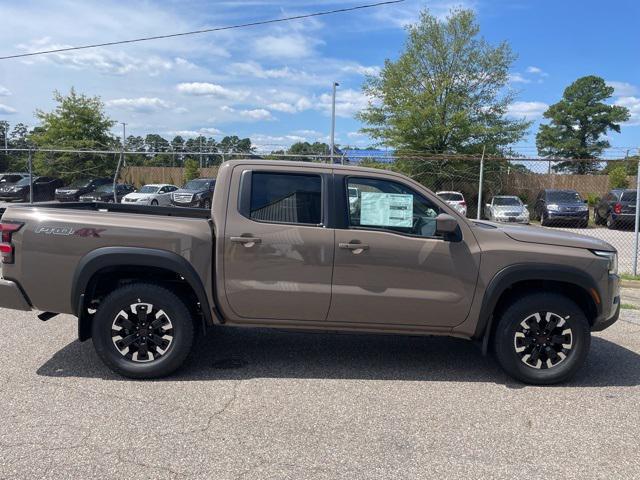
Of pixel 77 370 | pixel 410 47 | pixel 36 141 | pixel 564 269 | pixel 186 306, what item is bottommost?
pixel 77 370

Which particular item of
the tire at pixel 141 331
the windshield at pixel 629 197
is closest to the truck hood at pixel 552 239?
the tire at pixel 141 331

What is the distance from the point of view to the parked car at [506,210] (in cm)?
2106

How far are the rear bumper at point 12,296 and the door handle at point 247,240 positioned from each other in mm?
1805

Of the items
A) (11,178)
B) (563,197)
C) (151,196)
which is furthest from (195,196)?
(563,197)

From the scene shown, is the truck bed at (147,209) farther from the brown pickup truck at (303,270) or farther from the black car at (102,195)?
the black car at (102,195)

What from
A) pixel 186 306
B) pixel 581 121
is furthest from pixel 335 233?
pixel 581 121

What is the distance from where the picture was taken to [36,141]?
3738 centimetres

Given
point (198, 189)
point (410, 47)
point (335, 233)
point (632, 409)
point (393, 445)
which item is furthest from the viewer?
point (410, 47)

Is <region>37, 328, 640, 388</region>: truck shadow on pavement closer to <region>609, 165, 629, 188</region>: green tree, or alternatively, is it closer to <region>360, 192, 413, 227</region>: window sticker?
<region>360, 192, 413, 227</region>: window sticker

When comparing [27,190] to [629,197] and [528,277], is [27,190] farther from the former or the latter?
[528,277]

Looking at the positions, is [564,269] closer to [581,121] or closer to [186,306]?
[186,306]

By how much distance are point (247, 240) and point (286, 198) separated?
50 cm

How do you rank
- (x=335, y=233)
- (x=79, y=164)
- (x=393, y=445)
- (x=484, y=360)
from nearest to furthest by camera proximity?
(x=393, y=445)
(x=335, y=233)
(x=484, y=360)
(x=79, y=164)

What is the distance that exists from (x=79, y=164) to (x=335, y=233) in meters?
30.9
